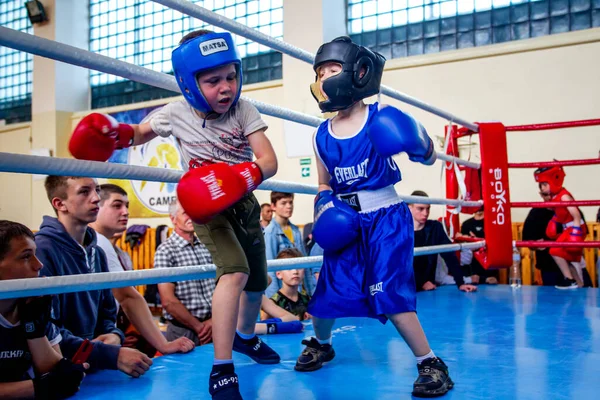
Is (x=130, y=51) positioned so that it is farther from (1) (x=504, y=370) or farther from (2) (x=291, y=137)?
(1) (x=504, y=370)

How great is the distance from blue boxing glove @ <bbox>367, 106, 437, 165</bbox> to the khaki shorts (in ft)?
1.32

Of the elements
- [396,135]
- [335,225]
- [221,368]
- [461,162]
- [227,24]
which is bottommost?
[221,368]

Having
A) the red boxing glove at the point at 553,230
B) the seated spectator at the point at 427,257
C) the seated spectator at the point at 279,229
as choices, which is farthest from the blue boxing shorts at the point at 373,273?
the red boxing glove at the point at 553,230

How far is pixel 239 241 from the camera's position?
5.42 feet

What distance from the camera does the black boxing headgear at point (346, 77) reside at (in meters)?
1.73

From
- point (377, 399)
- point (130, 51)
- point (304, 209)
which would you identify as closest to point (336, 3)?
point (304, 209)

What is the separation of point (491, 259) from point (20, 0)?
940cm

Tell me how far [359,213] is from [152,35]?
26.5 feet

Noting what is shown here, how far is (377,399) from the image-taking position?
149cm

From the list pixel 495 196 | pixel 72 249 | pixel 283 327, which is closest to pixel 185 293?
pixel 283 327

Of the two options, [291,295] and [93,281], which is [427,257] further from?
[93,281]

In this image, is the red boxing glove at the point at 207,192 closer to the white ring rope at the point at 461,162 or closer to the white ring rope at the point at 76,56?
the white ring rope at the point at 76,56

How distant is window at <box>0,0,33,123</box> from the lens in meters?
10.1

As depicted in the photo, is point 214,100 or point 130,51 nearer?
point 214,100
